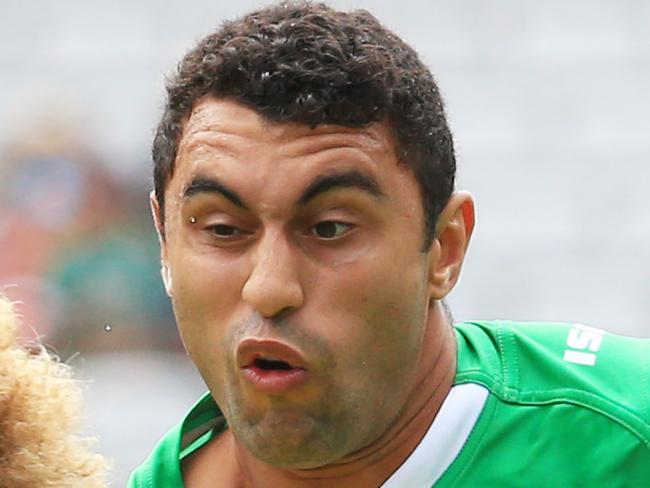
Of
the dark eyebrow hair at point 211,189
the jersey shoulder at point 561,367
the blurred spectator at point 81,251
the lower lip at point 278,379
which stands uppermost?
the dark eyebrow hair at point 211,189

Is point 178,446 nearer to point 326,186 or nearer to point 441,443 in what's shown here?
point 441,443

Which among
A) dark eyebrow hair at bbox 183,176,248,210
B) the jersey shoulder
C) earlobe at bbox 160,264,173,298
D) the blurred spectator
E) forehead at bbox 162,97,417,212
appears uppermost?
forehead at bbox 162,97,417,212

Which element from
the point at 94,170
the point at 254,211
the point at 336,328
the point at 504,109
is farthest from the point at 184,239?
the point at 504,109

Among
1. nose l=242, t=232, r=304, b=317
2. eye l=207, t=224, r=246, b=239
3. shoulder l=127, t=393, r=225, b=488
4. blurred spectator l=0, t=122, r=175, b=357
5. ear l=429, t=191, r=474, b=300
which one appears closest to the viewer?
nose l=242, t=232, r=304, b=317

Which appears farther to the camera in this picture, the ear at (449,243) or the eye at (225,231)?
the ear at (449,243)

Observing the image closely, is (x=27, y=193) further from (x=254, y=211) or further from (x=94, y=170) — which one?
(x=254, y=211)

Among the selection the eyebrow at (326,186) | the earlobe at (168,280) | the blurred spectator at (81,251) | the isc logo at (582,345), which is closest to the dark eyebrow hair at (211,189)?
the eyebrow at (326,186)

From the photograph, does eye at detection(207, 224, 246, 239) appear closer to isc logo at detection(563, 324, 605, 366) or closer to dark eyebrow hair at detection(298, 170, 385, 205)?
dark eyebrow hair at detection(298, 170, 385, 205)

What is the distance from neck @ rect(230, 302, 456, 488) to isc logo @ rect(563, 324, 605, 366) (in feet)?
0.64

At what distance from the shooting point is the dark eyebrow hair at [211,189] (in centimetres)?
205

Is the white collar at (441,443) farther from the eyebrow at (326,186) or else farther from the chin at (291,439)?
the eyebrow at (326,186)

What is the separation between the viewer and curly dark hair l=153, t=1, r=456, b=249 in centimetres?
207

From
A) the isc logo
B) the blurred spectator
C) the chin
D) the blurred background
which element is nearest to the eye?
the chin

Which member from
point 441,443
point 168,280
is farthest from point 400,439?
point 168,280
